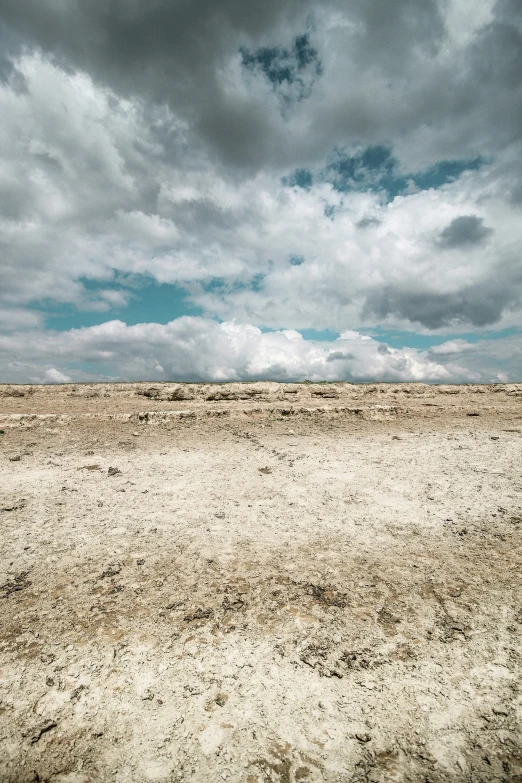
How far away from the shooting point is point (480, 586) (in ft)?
15.7

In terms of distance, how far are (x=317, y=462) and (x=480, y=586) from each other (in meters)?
5.78

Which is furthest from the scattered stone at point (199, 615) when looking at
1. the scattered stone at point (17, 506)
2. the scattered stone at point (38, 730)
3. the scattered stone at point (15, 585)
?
the scattered stone at point (17, 506)

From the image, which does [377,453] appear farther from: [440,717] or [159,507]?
[440,717]

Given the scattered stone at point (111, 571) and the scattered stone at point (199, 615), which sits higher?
the scattered stone at point (111, 571)

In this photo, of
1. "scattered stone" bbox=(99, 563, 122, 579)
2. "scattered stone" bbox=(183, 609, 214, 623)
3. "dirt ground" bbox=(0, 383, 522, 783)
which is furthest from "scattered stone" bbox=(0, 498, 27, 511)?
"scattered stone" bbox=(183, 609, 214, 623)

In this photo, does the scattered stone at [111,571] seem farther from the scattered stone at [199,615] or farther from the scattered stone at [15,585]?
the scattered stone at [199,615]

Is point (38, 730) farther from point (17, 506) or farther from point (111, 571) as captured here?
point (17, 506)

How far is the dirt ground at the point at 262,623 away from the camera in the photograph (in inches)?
117

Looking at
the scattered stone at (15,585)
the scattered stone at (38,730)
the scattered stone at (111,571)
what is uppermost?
the scattered stone at (111,571)

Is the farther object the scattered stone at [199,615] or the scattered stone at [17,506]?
the scattered stone at [17,506]

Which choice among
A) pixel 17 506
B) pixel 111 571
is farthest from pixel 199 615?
pixel 17 506

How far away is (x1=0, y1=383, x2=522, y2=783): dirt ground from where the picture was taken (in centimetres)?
298

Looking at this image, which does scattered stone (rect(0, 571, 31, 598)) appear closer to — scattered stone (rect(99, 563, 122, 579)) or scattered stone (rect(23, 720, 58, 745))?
scattered stone (rect(99, 563, 122, 579))

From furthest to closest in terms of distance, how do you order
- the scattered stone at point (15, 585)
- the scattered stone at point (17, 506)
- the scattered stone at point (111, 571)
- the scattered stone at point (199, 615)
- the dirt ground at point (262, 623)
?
1. the scattered stone at point (17, 506)
2. the scattered stone at point (111, 571)
3. the scattered stone at point (15, 585)
4. the scattered stone at point (199, 615)
5. the dirt ground at point (262, 623)
